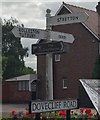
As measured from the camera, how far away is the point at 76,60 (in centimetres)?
3334

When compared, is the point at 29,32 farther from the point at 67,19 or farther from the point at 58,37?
the point at 67,19

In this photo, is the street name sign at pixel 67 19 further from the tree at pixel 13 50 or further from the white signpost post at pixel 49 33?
the tree at pixel 13 50

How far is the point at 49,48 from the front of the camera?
9070mm

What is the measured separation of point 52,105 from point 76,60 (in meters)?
25.6

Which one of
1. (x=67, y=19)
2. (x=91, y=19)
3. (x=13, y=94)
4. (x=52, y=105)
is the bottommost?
(x=13, y=94)

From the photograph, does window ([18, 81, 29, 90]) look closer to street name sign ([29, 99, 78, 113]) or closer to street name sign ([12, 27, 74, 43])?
street name sign ([12, 27, 74, 43])

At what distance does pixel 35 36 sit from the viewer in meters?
9.16

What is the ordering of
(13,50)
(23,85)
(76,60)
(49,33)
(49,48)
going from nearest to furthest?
(49,48)
(49,33)
(76,60)
(23,85)
(13,50)

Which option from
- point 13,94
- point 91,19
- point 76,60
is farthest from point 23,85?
point 91,19

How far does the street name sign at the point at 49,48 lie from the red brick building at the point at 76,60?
22.9m

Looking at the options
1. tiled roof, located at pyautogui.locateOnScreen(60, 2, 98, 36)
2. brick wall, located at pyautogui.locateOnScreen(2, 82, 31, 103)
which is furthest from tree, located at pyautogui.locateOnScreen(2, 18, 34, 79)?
tiled roof, located at pyautogui.locateOnScreen(60, 2, 98, 36)

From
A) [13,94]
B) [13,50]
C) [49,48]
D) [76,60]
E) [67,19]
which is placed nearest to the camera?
[49,48]

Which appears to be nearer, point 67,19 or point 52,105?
point 52,105

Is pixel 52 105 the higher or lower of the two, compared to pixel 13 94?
→ higher
